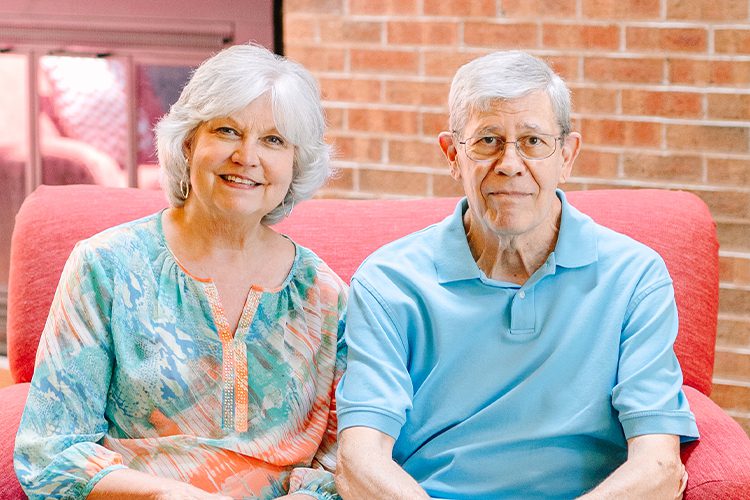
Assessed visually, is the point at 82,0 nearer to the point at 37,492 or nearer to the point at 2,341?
the point at 2,341

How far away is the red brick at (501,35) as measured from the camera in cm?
291

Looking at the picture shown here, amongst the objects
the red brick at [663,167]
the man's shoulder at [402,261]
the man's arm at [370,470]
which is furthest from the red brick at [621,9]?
the man's arm at [370,470]

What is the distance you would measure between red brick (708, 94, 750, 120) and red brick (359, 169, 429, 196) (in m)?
0.77

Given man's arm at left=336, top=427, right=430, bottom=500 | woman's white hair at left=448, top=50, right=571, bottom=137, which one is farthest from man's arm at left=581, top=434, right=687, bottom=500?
woman's white hair at left=448, top=50, right=571, bottom=137

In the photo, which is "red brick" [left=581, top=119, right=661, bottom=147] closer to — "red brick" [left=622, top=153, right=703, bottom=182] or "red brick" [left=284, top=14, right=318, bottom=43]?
"red brick" [left=622, top=153, right=703, bottom=182]

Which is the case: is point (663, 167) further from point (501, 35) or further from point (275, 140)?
point (275, 140)

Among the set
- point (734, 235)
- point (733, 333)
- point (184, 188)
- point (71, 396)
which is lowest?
point (733, 333)

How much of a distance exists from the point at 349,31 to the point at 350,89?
16 cm

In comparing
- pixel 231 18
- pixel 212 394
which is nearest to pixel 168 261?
pixel 212 394

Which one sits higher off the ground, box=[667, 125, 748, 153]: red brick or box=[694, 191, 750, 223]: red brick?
box=[667, 125, 748, 153]: red brick

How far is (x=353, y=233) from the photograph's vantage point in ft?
7.04

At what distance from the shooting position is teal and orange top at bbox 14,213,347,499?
1704mm

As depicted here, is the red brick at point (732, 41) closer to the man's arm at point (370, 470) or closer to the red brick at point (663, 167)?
the red brick at point (663, 167)

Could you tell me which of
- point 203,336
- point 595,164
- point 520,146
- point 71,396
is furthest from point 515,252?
point 595,164
